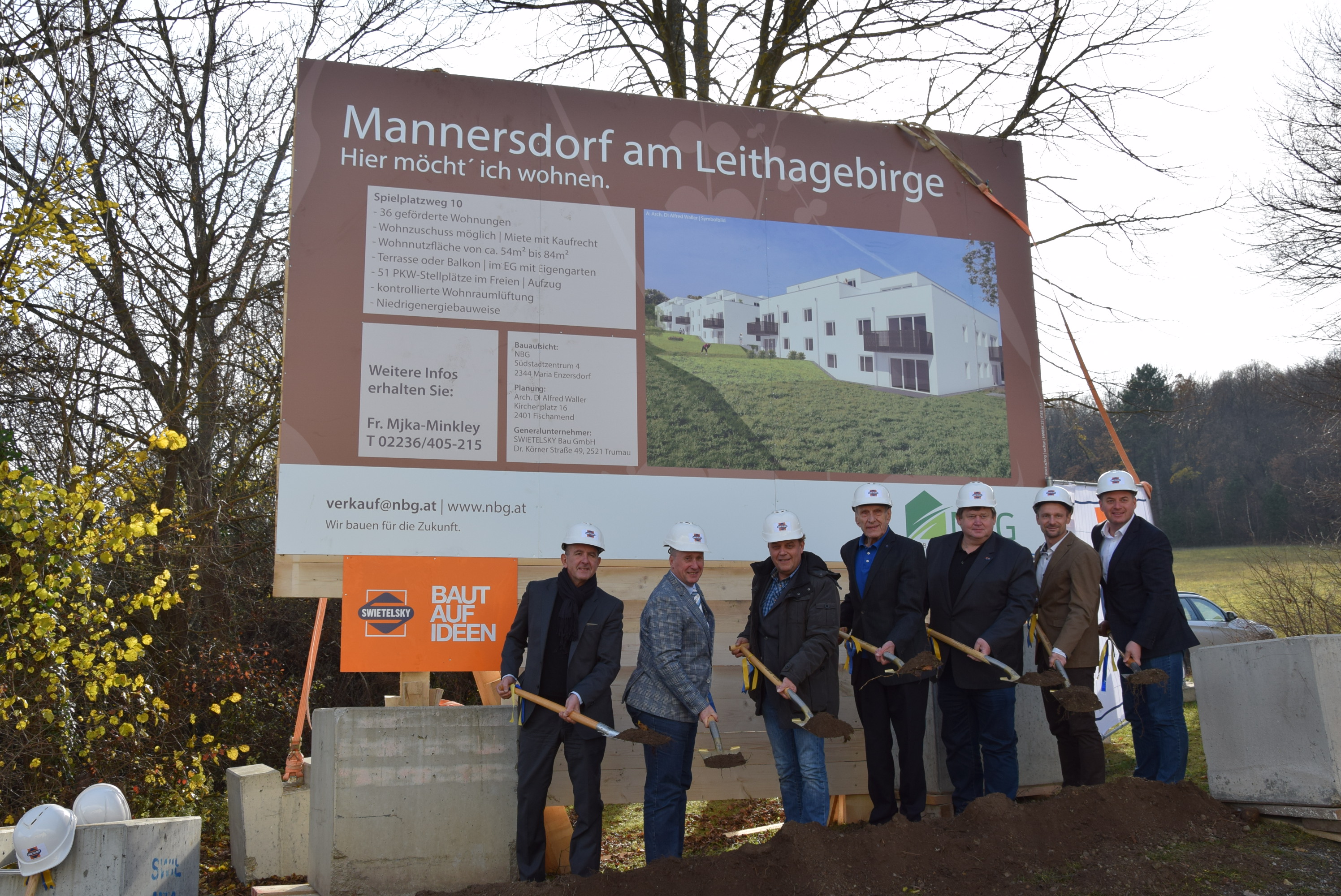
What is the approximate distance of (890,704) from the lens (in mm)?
5418

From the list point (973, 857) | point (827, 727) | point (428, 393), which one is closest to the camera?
point (973, 857)

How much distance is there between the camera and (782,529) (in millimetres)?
5137

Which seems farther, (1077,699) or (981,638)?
(981,638)

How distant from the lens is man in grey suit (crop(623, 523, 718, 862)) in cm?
484

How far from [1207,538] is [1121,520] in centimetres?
3686

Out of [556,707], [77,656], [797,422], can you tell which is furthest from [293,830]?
[797,422]

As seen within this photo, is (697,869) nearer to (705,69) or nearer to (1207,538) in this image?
(705,69)

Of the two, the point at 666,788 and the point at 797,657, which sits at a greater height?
the point at 797,657

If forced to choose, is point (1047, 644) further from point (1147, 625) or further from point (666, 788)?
point (666, 788)

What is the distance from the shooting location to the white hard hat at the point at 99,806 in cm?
508

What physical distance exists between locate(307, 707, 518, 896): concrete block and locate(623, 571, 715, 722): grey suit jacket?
0.78 meters

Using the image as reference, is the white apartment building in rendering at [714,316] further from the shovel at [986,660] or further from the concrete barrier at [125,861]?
the concrete barrier at [125,861]

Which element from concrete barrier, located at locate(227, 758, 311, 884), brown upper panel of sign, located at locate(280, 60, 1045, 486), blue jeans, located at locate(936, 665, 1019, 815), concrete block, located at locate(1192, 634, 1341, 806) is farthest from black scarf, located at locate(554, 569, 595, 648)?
concrete block, located at locate(1192, 634, 1341, 806)

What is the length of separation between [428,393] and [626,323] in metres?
1.33
